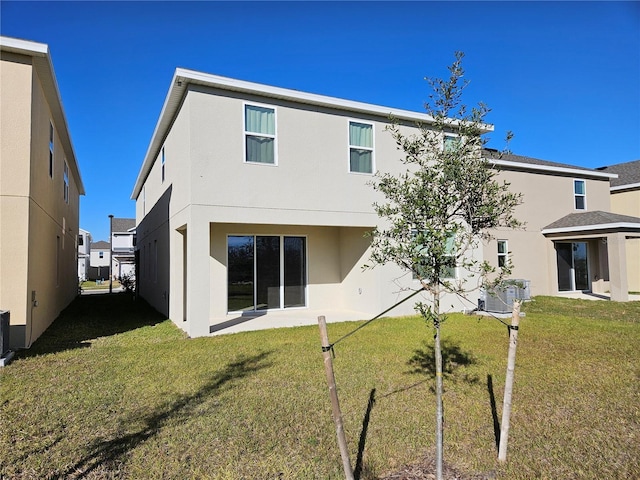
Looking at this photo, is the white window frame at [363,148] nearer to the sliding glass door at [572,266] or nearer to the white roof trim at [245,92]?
the white roof trim at [245,92]

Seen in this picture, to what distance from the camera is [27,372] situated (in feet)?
19.1

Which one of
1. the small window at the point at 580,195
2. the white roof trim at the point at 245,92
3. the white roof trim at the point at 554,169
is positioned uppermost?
the white roof trim at the point at 245,92

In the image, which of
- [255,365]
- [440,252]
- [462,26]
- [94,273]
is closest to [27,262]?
[255,365]

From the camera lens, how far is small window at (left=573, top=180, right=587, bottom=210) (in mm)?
17719

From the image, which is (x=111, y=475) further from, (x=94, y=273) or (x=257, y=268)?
(x=94, y=273)

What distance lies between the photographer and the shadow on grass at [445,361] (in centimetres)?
575

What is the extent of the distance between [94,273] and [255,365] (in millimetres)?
43563

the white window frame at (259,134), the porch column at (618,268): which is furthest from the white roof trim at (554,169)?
the white window frame at (259,134)

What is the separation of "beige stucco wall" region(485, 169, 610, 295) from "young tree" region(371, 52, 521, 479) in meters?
12.9

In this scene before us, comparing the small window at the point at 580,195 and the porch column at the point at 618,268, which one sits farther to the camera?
the small window at the point at 580,195

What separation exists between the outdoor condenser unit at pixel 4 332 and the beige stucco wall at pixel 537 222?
1520 centimetres

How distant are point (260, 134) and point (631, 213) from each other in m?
19.5

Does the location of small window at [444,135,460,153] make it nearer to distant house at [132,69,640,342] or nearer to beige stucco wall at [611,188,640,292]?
distant house at [132,69,640,342]

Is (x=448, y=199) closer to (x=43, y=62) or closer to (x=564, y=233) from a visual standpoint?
(x=43, y=62)
